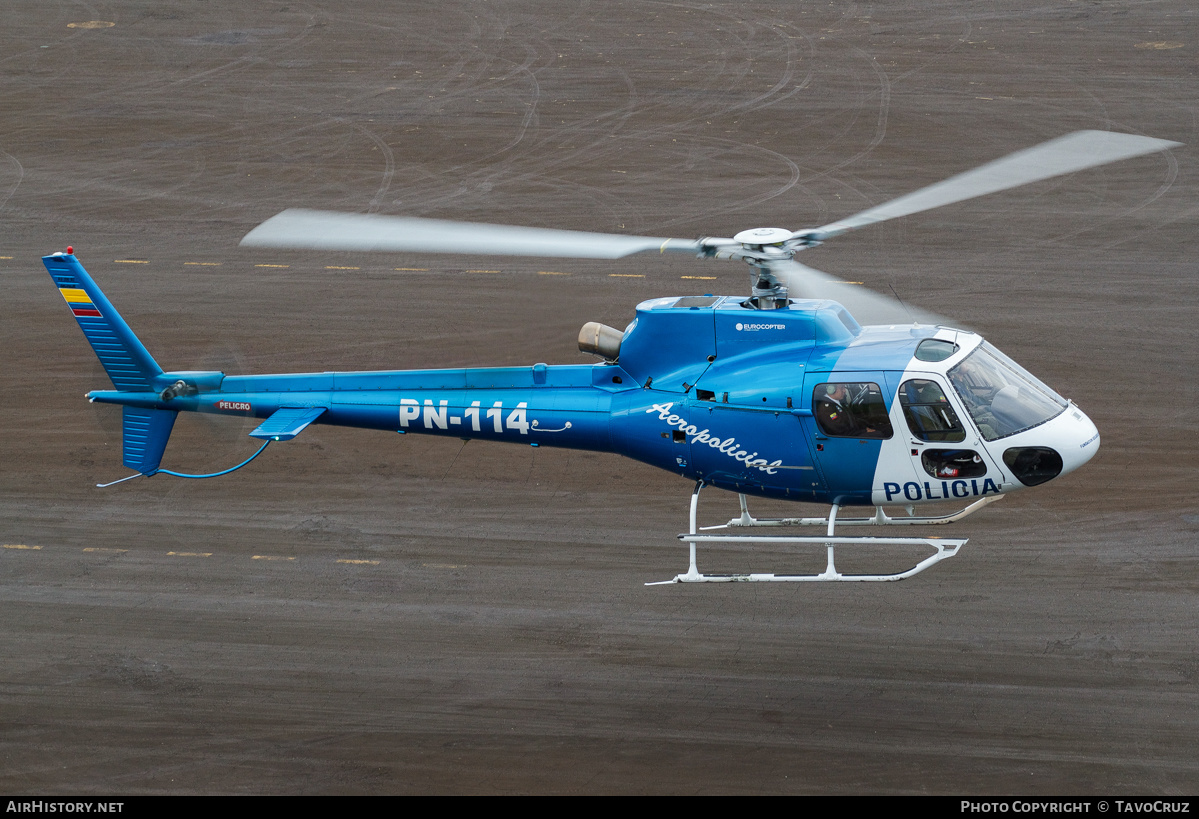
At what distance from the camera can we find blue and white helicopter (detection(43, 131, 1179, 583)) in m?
13.6

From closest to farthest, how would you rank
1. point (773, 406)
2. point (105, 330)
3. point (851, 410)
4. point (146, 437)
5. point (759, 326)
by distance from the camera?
point (851, 410), point (773, 406), point (759, 326), point (105, 330), point (146, 437)

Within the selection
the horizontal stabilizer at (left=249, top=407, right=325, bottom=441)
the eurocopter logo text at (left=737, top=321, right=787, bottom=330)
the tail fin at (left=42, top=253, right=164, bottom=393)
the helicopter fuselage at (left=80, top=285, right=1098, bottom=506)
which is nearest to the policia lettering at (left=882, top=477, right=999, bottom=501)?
the helicopter fuselage at (left=80, top=285, right=1098, bottom=506)

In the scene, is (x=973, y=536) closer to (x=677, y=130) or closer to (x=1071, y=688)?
(x=1071, y=688)

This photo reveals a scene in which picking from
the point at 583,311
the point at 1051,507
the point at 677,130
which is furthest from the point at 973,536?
the point at 677,130

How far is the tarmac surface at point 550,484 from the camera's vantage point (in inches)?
594

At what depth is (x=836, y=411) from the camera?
14.0m

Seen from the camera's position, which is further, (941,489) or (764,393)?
(764,393)

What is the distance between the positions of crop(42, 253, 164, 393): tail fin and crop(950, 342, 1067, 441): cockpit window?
990 cm

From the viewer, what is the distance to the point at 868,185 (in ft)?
92.9

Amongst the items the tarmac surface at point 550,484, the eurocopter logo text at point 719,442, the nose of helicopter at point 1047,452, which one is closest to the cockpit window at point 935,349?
the nose of helicopter at point 1047,452

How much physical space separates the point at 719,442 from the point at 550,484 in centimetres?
556

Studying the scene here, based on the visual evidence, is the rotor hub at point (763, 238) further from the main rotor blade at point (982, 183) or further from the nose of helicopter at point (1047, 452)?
the nose of helicopter at point (1047, 452)

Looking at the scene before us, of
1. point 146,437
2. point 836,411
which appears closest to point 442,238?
point 836,411

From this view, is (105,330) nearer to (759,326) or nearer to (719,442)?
(719,442)
